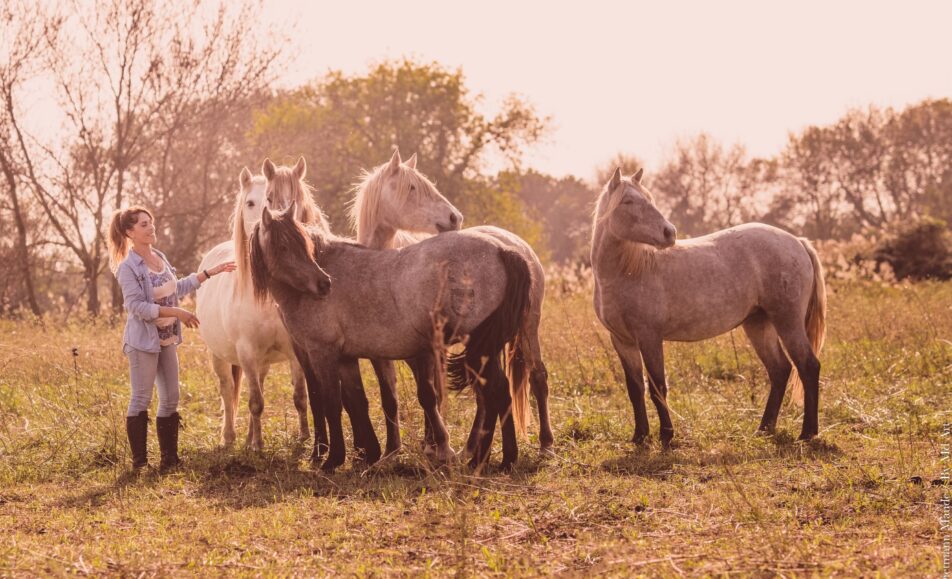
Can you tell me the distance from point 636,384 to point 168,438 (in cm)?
342

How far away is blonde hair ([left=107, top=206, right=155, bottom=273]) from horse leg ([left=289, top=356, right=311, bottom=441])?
1489 mm

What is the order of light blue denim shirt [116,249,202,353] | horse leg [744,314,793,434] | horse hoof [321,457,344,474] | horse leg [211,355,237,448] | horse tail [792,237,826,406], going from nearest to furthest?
1. horse hoof [321,457,344,474]
2. light blue denim shirt [116,249,202,353]
3. horse leg [744,314,793,434]
4. horse tail [792,237,826,406]
5. horse leg [211,355,237,448]

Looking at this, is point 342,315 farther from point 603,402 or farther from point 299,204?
point 603,402

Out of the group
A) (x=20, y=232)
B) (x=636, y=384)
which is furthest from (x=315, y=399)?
(x=20, y=232)

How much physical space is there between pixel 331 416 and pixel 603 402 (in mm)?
3211

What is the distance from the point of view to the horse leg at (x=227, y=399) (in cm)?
715

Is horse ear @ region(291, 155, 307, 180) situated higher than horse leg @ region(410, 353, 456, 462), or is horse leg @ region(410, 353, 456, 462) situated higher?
horse ear @ region(291, 155, 307, 180)

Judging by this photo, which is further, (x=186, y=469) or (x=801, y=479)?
(x=186, y=469)

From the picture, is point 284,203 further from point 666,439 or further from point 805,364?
point 805,364

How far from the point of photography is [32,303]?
58.3 feet

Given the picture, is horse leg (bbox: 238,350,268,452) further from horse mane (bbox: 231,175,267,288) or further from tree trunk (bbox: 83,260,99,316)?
tree trunk (bbox: 83,260,99,316)

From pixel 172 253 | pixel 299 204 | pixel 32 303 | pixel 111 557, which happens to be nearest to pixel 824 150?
pixel 172 253

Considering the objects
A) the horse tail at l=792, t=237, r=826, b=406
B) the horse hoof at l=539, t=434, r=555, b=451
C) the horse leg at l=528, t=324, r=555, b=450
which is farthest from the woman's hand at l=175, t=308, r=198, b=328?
the horse tail at l=792, t=237, r=826, b=406

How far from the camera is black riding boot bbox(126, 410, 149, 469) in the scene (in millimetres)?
6020
